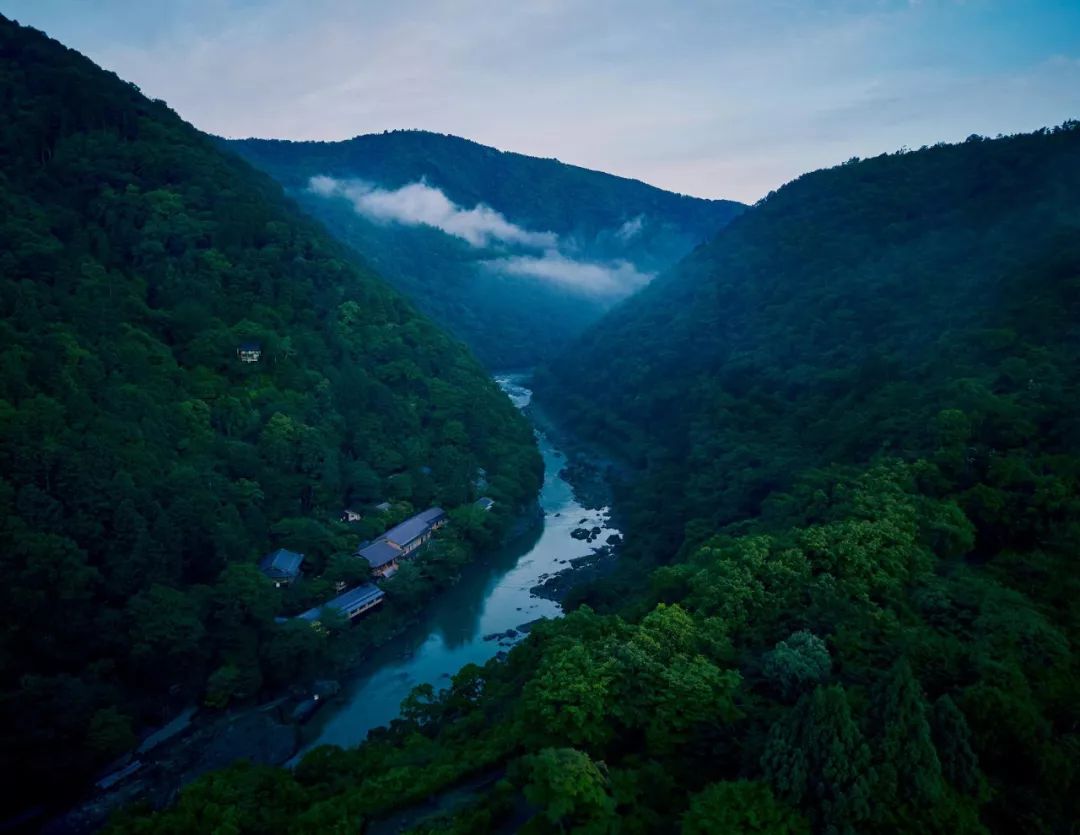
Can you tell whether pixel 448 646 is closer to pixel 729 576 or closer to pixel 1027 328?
pixel 729 576

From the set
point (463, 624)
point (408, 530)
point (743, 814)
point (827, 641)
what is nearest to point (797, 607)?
point (827, 641)

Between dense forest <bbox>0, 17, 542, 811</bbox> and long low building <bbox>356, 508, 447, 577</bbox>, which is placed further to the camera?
long low building <bbox>356, 508, 447, 577</bbox>

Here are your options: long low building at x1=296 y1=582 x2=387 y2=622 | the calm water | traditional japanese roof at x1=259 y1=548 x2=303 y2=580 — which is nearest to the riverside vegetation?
traditional japanese roof at x1=259 y1=548 x2=303 y2=580

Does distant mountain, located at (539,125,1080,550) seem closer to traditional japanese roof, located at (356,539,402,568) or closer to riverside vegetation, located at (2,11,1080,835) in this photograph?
riverside vegetation, located at (2,11,1080,835)

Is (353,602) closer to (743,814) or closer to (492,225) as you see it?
(743,814)

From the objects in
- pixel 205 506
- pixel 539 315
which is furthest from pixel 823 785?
pixel 539 315

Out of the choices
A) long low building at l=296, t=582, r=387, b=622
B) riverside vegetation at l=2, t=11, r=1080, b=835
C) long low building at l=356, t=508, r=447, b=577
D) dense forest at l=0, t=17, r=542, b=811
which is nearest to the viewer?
riverside vegetation at l=2, t=11, r=1080, b=835

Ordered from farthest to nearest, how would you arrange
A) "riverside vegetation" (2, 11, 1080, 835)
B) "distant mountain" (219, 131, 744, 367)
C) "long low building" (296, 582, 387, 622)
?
"distant mountain" (219, 131, 744, 367) < "long low building" (296, 582, 387, 622) < "riverside vegetation" (2, 11, 1080, 835)
